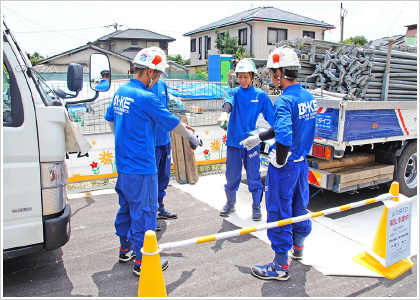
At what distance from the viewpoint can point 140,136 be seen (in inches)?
132

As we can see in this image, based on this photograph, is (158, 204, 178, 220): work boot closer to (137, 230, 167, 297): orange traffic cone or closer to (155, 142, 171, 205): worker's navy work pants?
(155, 142, 171, 205): worker's navy work pants

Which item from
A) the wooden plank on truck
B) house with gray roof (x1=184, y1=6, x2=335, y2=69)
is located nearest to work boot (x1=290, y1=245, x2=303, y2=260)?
the wooden plank on truck

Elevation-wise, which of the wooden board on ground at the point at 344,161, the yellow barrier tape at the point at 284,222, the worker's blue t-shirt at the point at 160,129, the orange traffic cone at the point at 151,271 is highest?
the worker's blue t-shirt at the point at 160,129

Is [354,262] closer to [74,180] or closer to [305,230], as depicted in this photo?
[305,230]

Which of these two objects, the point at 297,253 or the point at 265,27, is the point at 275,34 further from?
the point at 297,253

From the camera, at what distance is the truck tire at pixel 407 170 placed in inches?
236

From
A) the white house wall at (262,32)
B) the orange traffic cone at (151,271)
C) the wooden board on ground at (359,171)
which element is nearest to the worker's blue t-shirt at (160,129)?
the orange traffic cone at (151,271)

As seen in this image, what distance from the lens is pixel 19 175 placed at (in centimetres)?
296

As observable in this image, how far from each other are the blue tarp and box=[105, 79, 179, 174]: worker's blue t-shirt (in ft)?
15.9

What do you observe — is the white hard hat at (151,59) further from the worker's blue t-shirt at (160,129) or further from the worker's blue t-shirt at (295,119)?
the worker's blue t-shirt at (160,129)

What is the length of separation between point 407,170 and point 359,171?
4.55ft

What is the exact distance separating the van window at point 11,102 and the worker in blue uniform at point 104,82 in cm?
119

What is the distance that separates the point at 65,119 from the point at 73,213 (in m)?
2.50

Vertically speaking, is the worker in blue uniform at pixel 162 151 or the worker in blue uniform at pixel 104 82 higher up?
the worker in blue uniform at pixel 104 82
